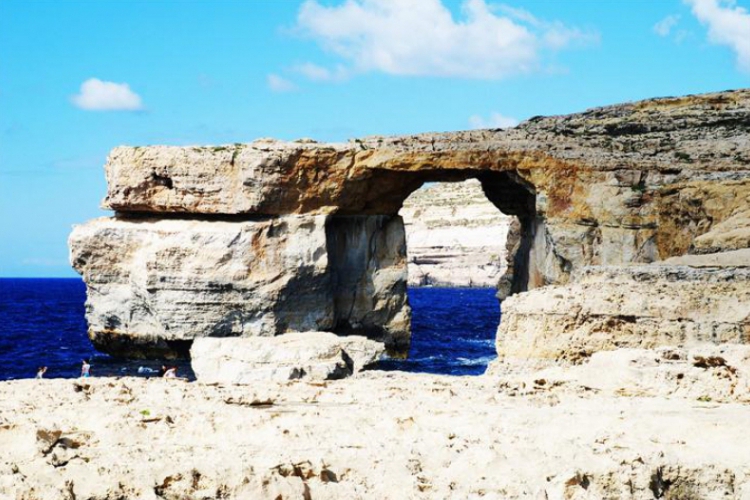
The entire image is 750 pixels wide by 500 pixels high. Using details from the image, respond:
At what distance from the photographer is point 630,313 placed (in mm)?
18672

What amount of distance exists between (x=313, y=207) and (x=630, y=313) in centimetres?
1853

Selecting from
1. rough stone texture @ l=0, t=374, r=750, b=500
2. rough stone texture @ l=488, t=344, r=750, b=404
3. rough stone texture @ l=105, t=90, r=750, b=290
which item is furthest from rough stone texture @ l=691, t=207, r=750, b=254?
rough stone texture @ l=0, t=374, r=750, b=500

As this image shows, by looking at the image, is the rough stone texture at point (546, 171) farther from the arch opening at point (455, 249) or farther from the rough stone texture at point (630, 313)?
the arch opening at point (455, 249)

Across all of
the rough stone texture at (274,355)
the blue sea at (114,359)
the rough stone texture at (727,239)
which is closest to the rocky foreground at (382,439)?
the rough stone texture at (727,239)

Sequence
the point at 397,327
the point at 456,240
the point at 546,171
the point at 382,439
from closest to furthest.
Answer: the point at 382,439 → the point at 546,171 → the point at 397,327 → the point at 456,240

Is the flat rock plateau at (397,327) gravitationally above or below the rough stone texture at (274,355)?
above

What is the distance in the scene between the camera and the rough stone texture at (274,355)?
78.9 ft

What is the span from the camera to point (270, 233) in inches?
1371

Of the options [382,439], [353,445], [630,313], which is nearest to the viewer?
[353,445]

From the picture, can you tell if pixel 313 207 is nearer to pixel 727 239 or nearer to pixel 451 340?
pixel 451 340

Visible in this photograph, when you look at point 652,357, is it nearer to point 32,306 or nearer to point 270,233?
point 270,233

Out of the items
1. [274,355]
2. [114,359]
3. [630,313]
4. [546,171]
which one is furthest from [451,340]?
[630,313]

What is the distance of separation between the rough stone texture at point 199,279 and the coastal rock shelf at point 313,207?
0.15ft

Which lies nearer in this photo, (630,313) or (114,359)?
(630,313)
